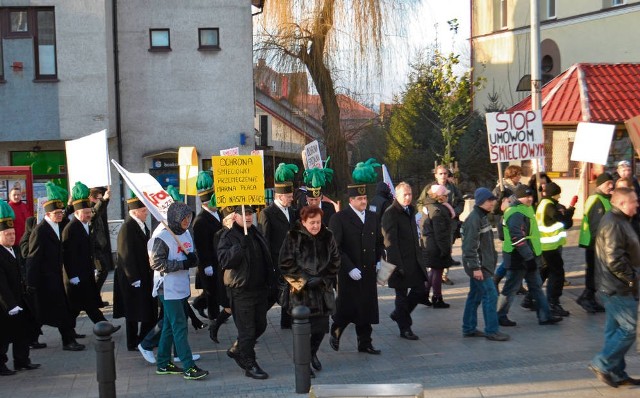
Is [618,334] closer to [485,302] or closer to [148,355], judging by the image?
[485,302]

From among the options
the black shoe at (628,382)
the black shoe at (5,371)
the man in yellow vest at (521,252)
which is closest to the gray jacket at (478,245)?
the man in yellow vest at (521,252)

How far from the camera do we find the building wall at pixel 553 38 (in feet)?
86.7

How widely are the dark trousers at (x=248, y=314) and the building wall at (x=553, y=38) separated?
20.6 metres

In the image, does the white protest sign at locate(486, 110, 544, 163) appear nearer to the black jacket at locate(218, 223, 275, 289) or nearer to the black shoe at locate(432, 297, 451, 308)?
the black shoe at locate(432, 297, 451, 308)

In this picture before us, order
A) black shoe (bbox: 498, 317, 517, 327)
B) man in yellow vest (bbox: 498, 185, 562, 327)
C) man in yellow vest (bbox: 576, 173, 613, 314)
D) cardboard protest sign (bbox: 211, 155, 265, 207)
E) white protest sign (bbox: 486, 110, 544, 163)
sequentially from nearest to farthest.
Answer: cardboard protest sign (bbox: 211, 155, 265, 207), man in yellow vest (bbox: 498, 185, 562, 327), black shoe (bbox: 498, 317, 517, 327), man in yellow vest (bbox: 576, 173, 613, 314), white protest sign (bbox: 486, 110, 544, 163)

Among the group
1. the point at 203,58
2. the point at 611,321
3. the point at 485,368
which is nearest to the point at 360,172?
the point at 485,368

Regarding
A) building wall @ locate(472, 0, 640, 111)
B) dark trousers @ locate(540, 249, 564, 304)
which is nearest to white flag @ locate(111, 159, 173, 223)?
dark trousers @ locate(540, 249, 564, 304)

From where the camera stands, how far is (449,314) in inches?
458

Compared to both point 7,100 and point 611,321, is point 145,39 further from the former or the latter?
point 611,321

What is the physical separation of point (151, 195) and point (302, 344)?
2427 mm

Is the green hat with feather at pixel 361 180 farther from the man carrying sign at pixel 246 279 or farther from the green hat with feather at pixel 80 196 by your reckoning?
the green hat with feather at pixel 80 196

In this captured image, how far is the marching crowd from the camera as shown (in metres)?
8.31

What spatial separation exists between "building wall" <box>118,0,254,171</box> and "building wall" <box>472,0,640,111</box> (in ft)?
38.4

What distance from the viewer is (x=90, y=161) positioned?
11.6 metres
